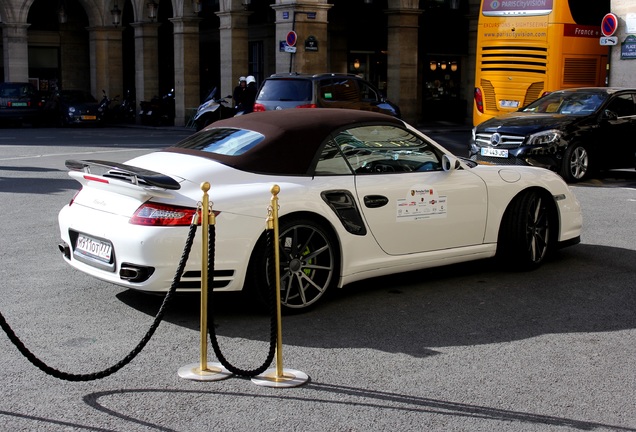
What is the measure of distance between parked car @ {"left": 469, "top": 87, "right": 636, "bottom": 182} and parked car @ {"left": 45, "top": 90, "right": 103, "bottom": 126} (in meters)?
21.3

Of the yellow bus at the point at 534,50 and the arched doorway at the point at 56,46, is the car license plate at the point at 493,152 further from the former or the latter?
the arched doorway at the point at 56,46

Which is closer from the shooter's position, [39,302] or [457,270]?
[39,302]

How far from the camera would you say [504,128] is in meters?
15.0

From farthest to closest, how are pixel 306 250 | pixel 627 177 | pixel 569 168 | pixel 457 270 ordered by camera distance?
pixel 627 177, pixel 569 168, pixel 457 270, pixel 306 250

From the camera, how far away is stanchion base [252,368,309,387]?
4980 mm

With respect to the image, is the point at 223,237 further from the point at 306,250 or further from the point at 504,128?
the point at 504,128

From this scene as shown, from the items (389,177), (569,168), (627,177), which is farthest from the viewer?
Answer: (627,177)

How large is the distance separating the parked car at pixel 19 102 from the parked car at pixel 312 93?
16882mm

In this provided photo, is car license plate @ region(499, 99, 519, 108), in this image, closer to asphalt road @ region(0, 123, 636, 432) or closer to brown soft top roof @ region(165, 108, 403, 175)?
asphalt road @ region(0, 123, 636, 432)

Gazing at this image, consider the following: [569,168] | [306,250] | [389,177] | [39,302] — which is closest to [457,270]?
[389,177]

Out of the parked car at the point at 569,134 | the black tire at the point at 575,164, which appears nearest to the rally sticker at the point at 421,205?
the parked car at the point at 569,134

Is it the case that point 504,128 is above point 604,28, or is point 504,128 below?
below

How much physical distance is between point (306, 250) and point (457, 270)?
2004mm

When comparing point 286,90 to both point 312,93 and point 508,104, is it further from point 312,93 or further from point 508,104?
point 508,104
